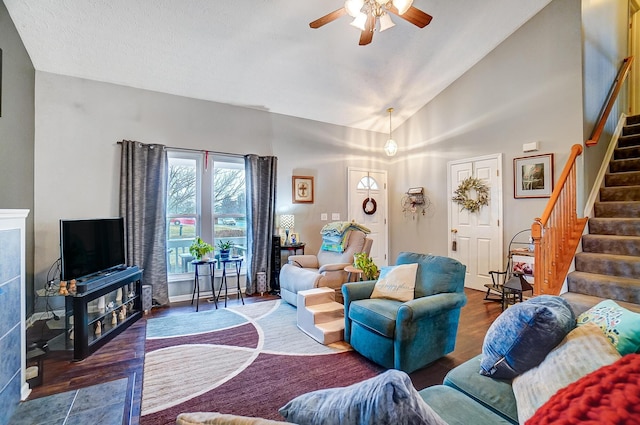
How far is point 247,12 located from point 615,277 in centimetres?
463

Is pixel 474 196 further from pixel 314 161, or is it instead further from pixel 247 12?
pixel 247 12

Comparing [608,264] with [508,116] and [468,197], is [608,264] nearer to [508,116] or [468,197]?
[468,197]

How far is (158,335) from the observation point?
10.2 feet

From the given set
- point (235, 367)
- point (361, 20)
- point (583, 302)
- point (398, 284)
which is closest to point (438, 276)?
point (398, 284)

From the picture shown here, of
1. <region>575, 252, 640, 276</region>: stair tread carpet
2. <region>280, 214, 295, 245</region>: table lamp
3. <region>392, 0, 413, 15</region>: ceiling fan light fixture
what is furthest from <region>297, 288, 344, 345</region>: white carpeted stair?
<region>392, 0, 413, 15</region>: ceiling fan light fixture

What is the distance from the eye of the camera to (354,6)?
2502mm

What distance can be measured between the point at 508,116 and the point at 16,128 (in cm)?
627

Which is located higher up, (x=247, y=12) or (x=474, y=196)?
(x=247, y=12)

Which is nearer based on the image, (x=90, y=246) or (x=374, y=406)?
(x=374, y=406)

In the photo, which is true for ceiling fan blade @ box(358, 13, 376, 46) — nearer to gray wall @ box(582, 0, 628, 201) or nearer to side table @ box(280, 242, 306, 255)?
gray wall @ box(582, 0, 628, 201)

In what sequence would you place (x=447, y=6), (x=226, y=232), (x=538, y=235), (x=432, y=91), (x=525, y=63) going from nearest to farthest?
(x=538, y=235) < (x=447, y=6) < (x=525, y=63) < (x=226, y=232) < (x=432, y=91)

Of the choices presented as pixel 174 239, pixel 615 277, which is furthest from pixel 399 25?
pixel 174 239

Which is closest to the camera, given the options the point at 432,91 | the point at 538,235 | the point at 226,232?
the point at 538,235

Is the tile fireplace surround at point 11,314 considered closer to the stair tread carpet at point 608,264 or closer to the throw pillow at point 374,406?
the throw pillow at point 374,406
